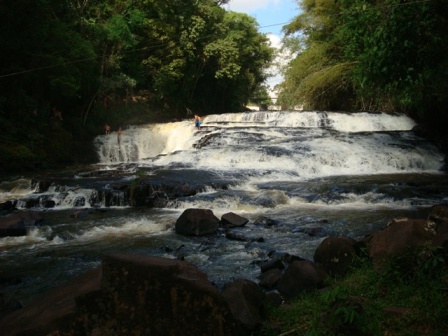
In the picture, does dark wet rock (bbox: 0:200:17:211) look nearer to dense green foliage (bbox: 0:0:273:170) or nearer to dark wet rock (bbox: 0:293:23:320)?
dense green foliage (bbox: 0:0:273:170)

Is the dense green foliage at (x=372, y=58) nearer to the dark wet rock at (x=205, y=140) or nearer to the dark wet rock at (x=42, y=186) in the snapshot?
the dark wet rock at (x=205, y=140)

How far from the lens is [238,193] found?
11430 mm

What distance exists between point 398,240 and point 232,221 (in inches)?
191

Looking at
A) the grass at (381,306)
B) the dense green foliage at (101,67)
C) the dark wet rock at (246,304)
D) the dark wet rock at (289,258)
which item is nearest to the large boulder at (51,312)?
the dark wet rock at (246,304)

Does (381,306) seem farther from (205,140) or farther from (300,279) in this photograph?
(205,140)

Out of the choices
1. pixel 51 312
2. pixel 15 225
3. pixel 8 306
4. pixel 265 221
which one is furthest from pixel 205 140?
pixel 51 312

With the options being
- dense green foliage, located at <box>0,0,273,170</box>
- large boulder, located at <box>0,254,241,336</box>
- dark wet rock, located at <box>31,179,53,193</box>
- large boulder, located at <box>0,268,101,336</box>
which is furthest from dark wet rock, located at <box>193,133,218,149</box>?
large boulder, located at <box>0,254,241,336</box>

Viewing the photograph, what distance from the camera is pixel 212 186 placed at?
12055 mm

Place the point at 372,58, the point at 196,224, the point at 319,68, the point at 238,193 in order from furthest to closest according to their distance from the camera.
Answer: the point at 319,68 < the point at 238,193 < the point at 196,224 < the point at 372,58

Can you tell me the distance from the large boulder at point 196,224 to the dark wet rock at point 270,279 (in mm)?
2978

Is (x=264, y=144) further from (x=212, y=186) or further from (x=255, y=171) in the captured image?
(x=212, y=186)

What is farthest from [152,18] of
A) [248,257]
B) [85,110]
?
[248,257]

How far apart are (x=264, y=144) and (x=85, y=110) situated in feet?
35.8

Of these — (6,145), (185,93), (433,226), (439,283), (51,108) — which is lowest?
(439,283)
